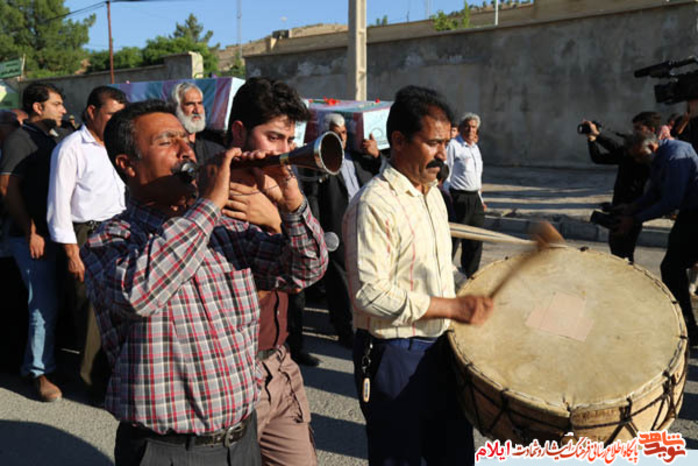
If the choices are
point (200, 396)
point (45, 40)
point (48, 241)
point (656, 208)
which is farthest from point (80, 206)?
point (45, 40)

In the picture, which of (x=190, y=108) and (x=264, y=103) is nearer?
(x=264, y=103)

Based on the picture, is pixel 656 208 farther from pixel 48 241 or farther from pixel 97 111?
pixel 48 241

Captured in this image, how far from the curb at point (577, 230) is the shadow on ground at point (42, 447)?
6496 mm

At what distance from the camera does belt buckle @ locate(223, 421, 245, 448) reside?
1741 millimetres

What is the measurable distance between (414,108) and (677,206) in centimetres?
312

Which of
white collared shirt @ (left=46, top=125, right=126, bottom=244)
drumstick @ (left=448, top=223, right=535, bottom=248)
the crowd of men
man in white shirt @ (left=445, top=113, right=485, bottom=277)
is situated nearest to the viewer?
the crowd of men

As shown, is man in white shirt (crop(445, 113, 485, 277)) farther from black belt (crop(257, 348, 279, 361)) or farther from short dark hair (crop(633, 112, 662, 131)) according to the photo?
black belt (crop(257, 348, 279, 361))

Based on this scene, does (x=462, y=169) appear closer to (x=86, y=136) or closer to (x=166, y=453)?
(x=86, y=136)

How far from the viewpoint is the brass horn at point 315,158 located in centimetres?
165

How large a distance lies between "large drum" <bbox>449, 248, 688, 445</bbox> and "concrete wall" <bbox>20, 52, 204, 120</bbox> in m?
22.6

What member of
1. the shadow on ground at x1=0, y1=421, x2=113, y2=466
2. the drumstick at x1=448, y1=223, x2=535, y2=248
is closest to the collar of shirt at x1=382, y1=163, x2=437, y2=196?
the drumstick at x1=448, y1=223, x2=535, y2=248

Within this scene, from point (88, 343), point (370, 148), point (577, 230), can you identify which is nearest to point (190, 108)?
point (370, 148)

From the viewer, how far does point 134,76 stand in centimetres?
2572

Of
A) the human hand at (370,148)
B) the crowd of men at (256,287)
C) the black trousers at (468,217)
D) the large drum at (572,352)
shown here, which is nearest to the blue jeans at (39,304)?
the crowd of men at (256,287)
